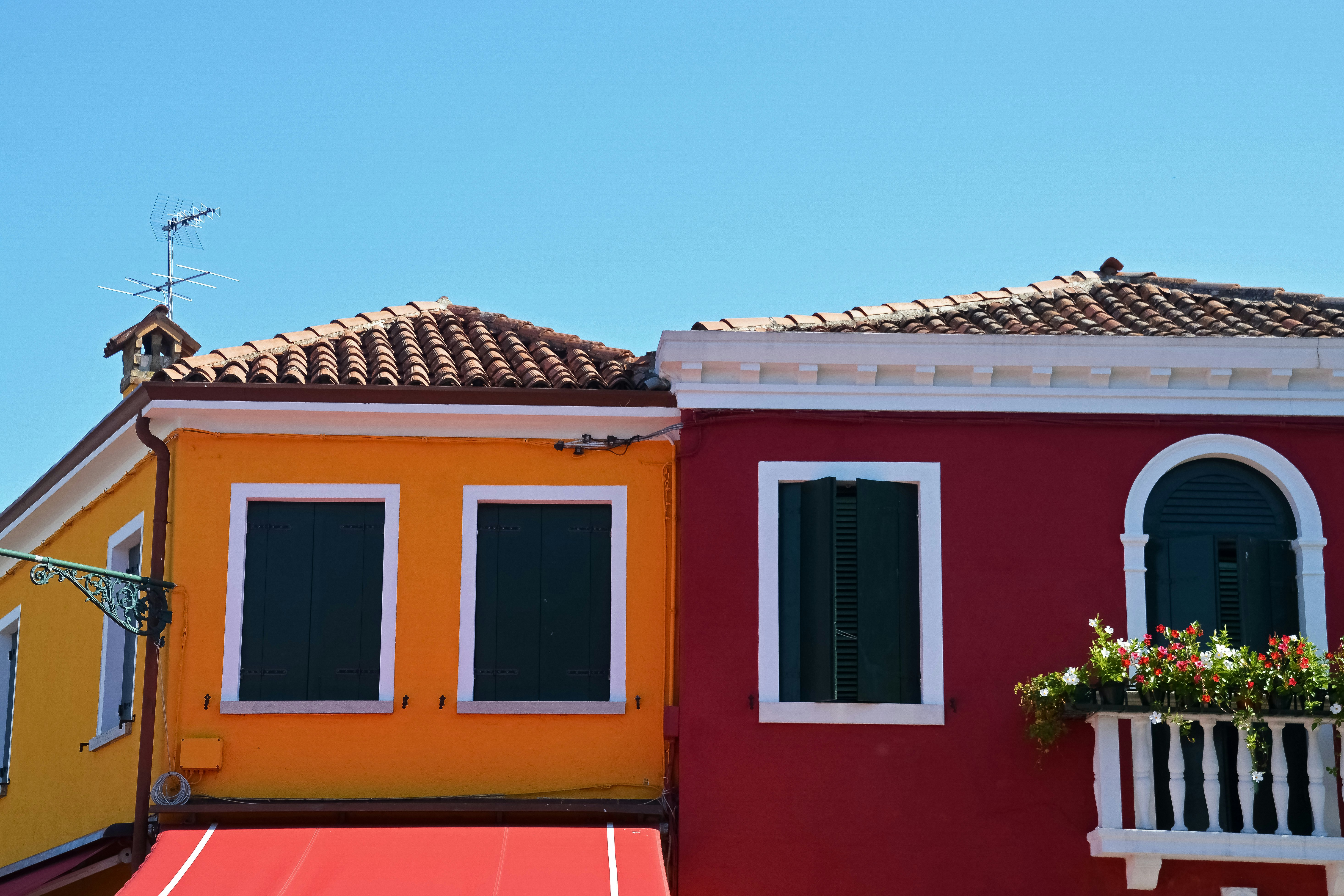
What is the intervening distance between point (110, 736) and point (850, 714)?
622 centimetres

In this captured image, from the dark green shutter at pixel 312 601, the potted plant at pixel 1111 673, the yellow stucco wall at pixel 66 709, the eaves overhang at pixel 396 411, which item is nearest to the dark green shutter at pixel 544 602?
the eaves overhang at pixel 396 411

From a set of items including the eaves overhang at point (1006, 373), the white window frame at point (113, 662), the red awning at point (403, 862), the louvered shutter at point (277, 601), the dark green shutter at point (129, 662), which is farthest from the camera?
the white window frame at point (113, 662)

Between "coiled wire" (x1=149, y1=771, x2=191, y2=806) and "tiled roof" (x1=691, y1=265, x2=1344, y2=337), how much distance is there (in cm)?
556

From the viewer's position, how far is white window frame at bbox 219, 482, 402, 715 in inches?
535

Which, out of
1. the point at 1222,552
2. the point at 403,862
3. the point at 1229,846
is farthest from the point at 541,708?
the point at 1222,552

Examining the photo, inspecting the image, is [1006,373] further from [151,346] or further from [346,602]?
[151,346]

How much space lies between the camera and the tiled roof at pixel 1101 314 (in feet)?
48.7

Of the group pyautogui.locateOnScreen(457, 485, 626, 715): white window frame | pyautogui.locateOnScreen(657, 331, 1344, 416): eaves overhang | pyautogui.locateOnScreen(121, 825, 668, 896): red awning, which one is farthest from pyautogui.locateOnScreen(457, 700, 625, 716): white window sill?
pyautogui.locateOnScreen(657, 331, 1344, 416): eaves overhang

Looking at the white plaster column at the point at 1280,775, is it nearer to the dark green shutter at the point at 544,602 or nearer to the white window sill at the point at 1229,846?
the white window sill at the point at 1229,846

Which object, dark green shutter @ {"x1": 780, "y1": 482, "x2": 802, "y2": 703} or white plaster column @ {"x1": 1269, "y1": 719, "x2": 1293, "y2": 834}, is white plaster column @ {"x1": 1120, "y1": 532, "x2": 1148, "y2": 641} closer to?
white plaster column @ {"x1": 1269, "y1": 719, "x2": 1293, "y2": 834}

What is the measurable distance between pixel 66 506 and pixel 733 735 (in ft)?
24.3

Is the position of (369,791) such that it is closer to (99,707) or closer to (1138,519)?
(99,707)

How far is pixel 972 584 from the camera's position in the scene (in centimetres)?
1383

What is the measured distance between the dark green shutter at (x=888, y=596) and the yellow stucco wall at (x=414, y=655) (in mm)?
1617
